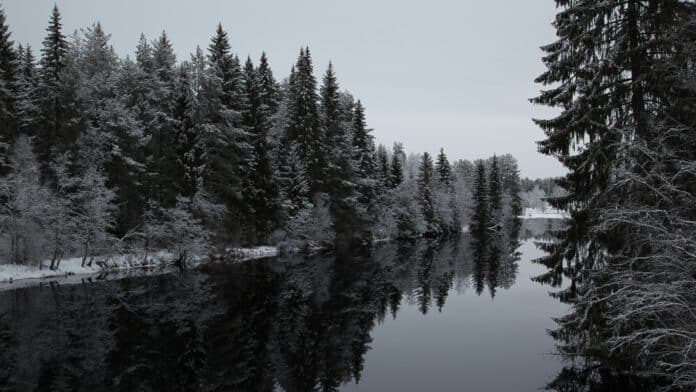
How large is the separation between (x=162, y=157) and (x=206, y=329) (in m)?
24.3

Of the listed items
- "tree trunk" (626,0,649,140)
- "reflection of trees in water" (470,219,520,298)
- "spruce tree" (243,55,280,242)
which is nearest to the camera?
"tree trunk" (626,0,649,140)

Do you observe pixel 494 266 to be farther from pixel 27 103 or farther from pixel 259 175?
pixel 27 103

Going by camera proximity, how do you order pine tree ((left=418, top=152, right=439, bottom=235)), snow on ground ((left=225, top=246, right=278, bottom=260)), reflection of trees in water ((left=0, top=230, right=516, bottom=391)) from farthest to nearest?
pine tree ((left=418, top=152, right=439, bottom=235)) → snow on ground ((left=225, top=246, right=278, bottom=260)) → reflection of trees in water ((left=0, top=230, right=516, bottom=391))

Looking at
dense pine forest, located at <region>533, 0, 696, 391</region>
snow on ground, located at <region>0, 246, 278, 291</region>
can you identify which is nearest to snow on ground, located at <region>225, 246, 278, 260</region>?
snow on ground, located at <region>0, 246, 278, 291</region>

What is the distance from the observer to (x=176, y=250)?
33188 mm

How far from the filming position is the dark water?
39.7 ft

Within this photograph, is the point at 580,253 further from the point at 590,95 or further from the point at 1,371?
the point at 1,371

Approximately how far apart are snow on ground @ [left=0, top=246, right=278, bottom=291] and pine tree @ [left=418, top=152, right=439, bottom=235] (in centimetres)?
3868

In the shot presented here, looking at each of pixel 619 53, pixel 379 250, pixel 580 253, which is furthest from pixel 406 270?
pixel 619 53

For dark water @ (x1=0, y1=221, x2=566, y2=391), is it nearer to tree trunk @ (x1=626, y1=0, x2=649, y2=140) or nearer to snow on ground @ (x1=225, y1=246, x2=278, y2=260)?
tree trunk @ (x1=626, y1=0, x2=649, y2=140)

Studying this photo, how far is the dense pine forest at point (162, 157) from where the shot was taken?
1130 inches

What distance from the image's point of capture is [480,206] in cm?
7912

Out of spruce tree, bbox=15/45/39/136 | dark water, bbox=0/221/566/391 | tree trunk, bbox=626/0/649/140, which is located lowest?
dark water, bbox=0/221/566/391

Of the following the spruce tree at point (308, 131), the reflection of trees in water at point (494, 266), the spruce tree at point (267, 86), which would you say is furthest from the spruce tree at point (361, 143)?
the reflection of trees in water at point (494, 266)
